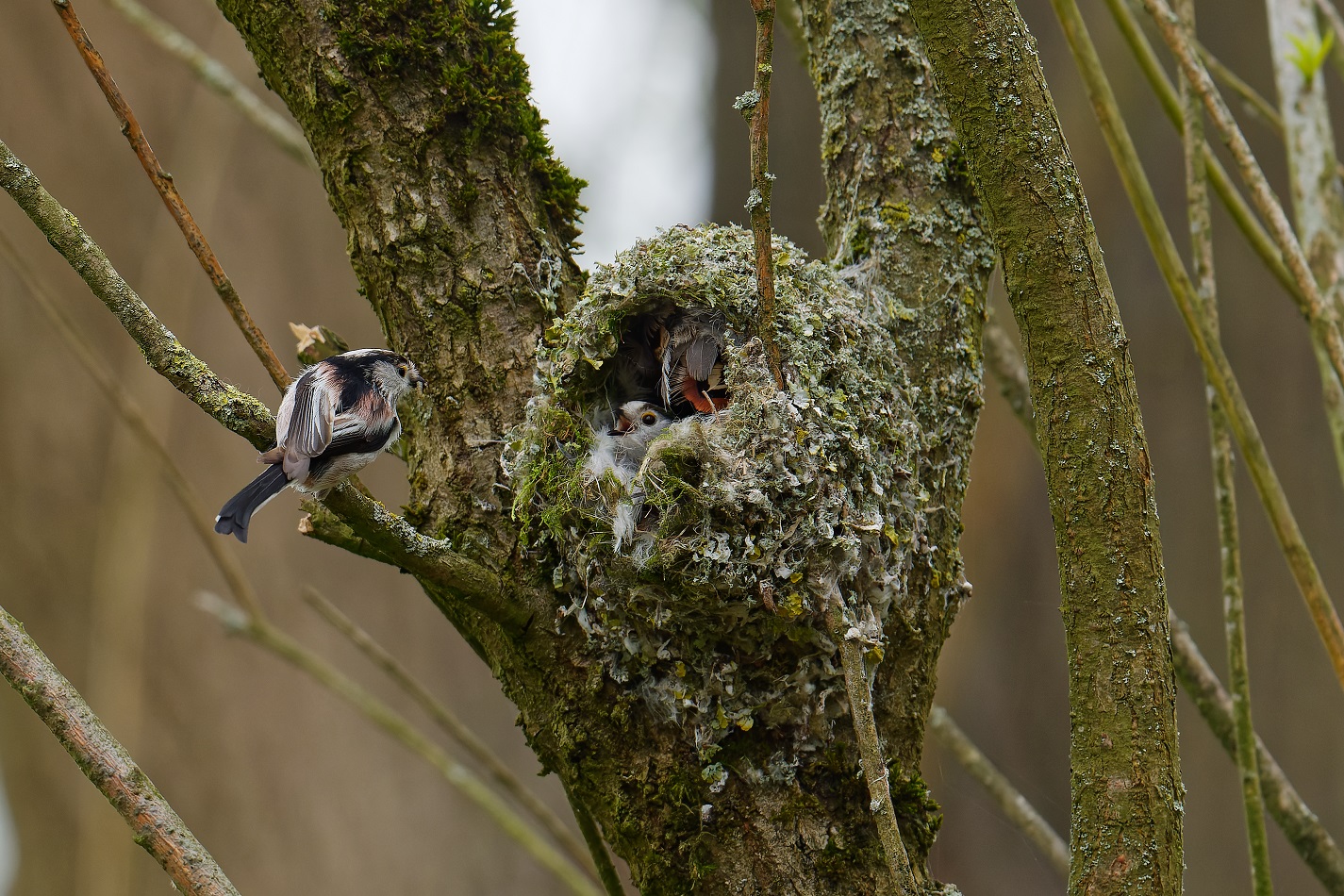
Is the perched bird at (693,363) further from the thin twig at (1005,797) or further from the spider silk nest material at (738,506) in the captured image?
the thin twig at (1005,797)

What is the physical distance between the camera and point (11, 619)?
1.47m

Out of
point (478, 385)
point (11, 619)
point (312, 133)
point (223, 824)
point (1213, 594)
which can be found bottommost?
point (1213, 594)

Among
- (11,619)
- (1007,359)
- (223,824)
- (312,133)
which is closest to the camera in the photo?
(11,619)

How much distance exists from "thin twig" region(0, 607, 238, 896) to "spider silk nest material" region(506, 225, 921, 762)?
0.82 m

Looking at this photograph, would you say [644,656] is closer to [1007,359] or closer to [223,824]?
[1007,359]

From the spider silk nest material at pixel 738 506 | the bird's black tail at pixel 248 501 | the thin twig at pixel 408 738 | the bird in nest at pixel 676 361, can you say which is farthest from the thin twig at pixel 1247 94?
the thin twig at pixel 408 738

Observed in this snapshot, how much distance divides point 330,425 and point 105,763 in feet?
2.44

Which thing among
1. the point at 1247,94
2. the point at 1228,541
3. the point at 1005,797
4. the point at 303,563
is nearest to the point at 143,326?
the point at 1228,541

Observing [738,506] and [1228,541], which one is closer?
[1228,541]

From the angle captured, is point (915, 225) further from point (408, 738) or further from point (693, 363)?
point (408, 738)

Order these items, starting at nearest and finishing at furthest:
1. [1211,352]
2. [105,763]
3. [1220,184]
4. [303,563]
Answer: [105,763], [1211,352], [1220,184], [303,563]

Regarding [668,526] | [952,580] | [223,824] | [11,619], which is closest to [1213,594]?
[952,580]

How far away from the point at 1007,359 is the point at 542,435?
134 cm

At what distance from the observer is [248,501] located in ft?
6.00
